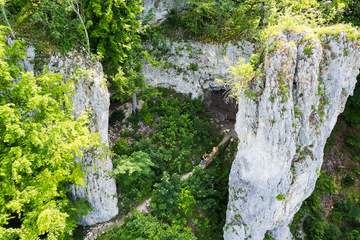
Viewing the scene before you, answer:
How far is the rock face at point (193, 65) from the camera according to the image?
26.4 meters

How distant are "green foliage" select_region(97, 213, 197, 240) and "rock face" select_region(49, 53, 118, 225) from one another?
1184mm

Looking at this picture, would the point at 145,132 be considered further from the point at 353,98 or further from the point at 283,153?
the point at 353,98

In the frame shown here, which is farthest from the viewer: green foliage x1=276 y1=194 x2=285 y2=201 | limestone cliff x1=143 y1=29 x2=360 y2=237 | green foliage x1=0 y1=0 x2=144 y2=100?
green foliage x1=276 y1=194 x2=285 y2=201

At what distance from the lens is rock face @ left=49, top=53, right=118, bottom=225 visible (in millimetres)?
18406

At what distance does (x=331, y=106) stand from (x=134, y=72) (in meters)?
10.9

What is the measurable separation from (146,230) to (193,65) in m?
12.4

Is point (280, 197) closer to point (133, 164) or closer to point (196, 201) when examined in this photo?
point (196, 201)

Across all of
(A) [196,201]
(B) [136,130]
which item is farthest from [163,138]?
(A) [196,201]

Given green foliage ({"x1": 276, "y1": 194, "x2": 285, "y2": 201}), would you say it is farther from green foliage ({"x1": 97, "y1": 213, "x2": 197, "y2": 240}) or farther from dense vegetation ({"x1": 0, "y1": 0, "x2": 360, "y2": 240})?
green foliage ({"x1": 97, "y1": 213, "x2": 197, "y2": 240})

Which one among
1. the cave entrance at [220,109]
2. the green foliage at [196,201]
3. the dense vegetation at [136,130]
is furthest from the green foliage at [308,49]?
the cave entrance at [220,109]

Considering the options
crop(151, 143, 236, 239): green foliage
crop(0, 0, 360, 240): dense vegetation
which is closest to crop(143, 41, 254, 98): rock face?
crop(0, 0, 360, 240): dense vegetation

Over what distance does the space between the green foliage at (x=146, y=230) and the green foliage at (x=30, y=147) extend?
6044 mm

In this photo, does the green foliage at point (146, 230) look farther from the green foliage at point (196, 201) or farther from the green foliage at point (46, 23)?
the green foliage at point (46, 23)

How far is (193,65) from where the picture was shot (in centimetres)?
2683
